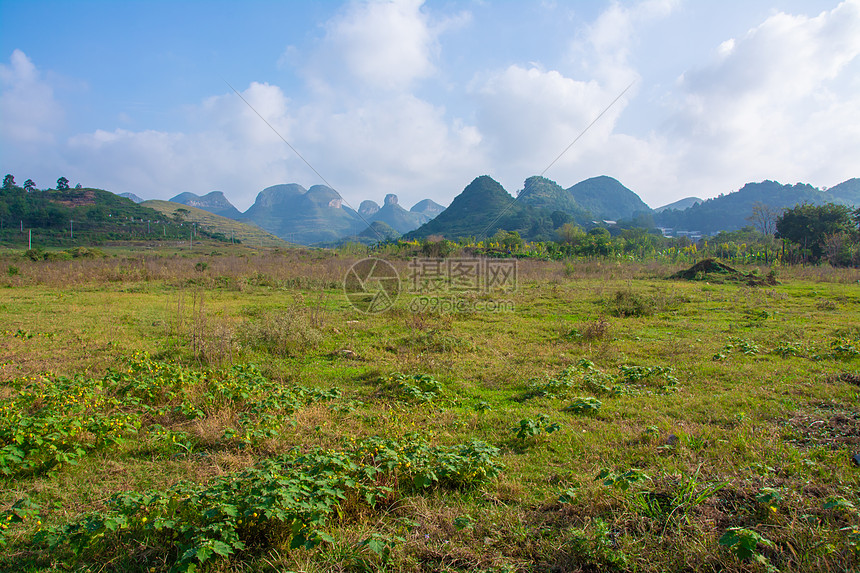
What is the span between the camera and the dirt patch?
11.6 ft

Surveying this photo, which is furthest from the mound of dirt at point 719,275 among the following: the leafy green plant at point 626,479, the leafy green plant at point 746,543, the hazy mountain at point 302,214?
the hazy mountain at point 302,214

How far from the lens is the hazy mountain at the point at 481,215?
2552 inches

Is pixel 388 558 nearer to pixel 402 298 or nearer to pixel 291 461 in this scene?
pixel 291 461

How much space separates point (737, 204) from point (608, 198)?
125 feet

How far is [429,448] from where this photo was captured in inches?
135

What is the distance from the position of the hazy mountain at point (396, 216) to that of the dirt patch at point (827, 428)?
127045 mm

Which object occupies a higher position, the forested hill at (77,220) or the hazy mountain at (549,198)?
the hazy mountain at (549,198)

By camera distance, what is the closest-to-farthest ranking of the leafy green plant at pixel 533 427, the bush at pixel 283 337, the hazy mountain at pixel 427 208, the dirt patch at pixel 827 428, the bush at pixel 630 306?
the dirt patch at pixel 827 428
the leafy green plant at pixel 533 427
the bush at pixel 283 337
the bush at pixel 630 306
the hazy mountain at pixel 427 208

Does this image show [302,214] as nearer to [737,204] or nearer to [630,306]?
[737,204]

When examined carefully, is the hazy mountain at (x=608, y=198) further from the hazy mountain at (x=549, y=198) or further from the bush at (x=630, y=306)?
the bush at (x=630, y=306)

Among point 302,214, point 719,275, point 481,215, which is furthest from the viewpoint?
point 302,214

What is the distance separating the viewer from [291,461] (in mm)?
2938

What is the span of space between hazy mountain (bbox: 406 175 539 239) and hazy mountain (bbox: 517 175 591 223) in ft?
27.6

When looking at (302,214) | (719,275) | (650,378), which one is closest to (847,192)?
(719,275)
